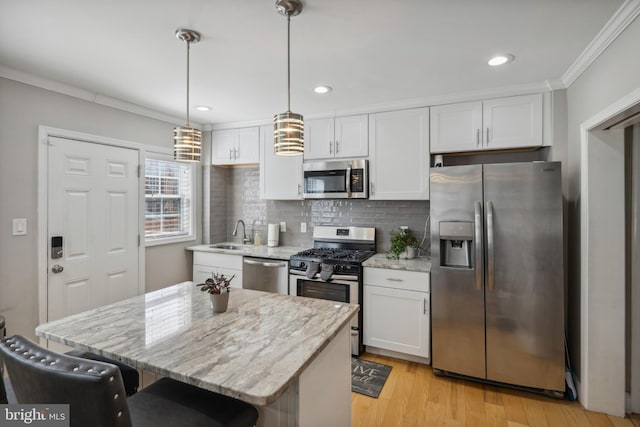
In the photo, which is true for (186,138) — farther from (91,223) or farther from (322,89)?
(91,223)

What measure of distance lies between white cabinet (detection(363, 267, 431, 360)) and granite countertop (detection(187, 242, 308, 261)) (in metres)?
0.94

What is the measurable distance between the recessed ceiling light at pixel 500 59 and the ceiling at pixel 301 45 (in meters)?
0.04

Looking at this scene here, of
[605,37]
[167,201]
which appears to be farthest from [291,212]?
[605,37]

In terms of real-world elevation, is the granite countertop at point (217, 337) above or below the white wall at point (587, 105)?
below

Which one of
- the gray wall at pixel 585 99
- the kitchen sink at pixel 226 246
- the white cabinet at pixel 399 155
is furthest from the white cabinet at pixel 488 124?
the kitchen sink at pixel 226 246

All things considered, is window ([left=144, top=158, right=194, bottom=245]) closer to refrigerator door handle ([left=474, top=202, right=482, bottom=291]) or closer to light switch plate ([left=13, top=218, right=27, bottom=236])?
light switch plate ([left=13, top=218, right=27, bottom=236])

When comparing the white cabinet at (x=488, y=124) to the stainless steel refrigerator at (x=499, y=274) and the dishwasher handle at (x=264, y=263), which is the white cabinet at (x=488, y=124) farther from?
the dishwasher handle at (x=264, y=263)

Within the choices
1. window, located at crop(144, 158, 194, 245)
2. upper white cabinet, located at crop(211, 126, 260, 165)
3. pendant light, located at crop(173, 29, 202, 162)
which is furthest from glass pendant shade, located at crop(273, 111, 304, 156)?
window, located at crop(144, 158, 194, 245)

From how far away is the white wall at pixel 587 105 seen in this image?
179 cm

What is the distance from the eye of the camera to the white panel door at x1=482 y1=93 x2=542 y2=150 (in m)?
2.76

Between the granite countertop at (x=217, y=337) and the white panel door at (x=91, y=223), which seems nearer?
the granite countertop at (x=217, y=337)

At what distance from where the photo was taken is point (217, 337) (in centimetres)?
142

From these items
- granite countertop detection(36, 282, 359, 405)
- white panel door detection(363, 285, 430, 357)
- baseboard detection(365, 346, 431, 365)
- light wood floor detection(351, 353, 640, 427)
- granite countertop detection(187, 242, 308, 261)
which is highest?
granite countertop detection(187, 242, 308, 261)

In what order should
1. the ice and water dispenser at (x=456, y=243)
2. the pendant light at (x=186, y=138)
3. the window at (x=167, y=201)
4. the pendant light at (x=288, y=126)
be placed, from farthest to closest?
1. the window at (x=167, y=201)
2. the ice and water dispenser at (x=456, y=243)
3. the pendant light at (x=186, y=138)
4. the pendant light at (x=288, y=126)
